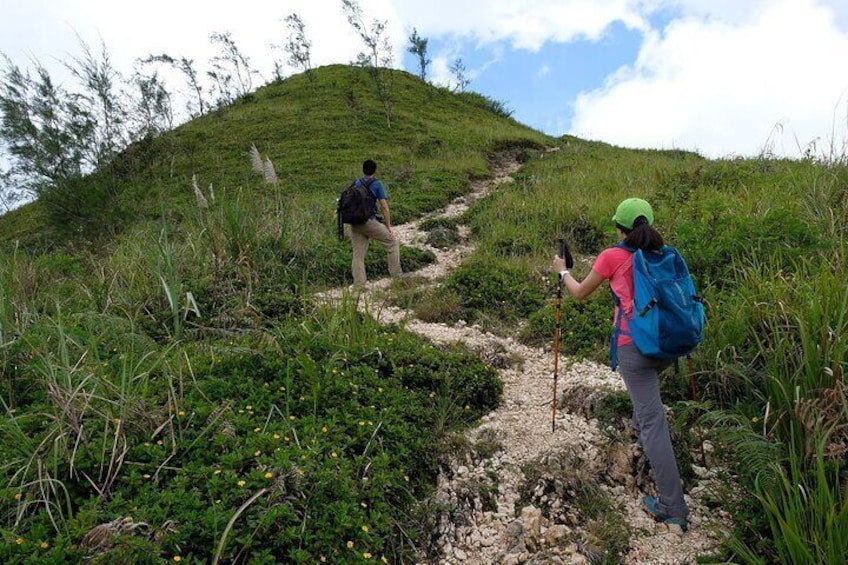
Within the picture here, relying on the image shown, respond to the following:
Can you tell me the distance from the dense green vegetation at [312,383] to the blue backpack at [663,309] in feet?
2.53

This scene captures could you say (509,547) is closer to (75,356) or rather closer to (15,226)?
(75,356)

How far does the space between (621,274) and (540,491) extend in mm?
1673

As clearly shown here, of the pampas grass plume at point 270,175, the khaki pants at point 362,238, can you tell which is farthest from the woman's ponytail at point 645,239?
the pampas grass plume at point 270,175

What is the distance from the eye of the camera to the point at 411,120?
25.9m

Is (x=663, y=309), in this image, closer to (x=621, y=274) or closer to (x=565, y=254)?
(x=621, y=274)

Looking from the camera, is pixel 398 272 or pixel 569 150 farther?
pixel 569 150

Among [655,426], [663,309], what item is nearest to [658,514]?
[655,426]

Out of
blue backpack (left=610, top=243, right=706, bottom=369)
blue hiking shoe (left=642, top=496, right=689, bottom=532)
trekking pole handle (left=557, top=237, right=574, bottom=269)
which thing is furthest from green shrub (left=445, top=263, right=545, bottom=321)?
blue backpack (left=610, top=243, right=706, bottom=369)

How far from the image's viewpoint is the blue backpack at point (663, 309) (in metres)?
3.21

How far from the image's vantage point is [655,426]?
3.45 meters

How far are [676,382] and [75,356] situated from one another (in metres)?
5.14

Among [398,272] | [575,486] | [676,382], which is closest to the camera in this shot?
[575,486]

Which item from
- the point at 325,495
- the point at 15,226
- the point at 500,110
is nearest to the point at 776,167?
the point at 325,495

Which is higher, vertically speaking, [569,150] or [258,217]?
[569,150]
